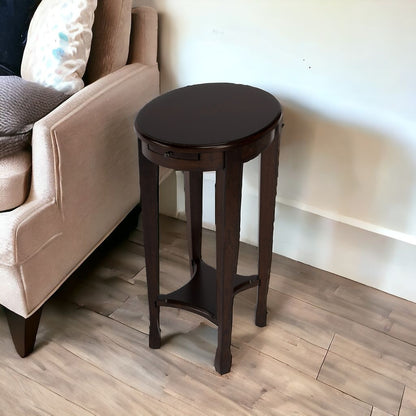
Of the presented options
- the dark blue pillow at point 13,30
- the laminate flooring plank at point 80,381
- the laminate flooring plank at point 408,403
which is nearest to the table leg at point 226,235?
the laminate flooring plank at point 80,381

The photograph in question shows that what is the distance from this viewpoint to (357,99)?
1.39 metres

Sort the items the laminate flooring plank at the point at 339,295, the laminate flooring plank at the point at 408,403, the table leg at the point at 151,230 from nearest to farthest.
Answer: the table leg at the point at 151,230 < the laminate flooring plank at the point at 408,403 < the laminate flooring plank at the point at 339,295

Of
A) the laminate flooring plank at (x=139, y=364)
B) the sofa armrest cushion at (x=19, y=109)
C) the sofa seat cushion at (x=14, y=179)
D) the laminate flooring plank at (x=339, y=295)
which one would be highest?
the sofa armrest cushion at (x=19, y=109)

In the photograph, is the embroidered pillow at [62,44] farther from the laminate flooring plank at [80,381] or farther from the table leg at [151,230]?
the laminate flooring plank at [80,381]

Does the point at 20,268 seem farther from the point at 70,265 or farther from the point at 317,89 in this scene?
the point at 317,89

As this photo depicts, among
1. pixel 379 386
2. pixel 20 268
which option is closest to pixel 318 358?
pixel 379 386

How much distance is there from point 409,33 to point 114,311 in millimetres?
1121

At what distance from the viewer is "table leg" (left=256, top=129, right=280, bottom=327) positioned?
4.13 ft

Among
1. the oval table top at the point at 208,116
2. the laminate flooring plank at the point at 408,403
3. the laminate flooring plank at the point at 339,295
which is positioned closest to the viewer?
the oval table top at the point at 208,116

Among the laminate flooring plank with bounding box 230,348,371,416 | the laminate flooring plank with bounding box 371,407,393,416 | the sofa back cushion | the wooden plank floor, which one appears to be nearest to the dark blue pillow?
the sofa back cushion

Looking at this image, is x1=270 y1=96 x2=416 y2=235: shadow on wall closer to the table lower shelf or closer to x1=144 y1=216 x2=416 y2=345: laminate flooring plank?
x1=144 y1=216 x2=416 y2=345: laminate flooring plank

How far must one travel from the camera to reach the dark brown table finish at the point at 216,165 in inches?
41.5

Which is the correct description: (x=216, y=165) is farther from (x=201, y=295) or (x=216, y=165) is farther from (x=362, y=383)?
(x=362, y=383)

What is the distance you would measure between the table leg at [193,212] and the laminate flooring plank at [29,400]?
0.51 meters
